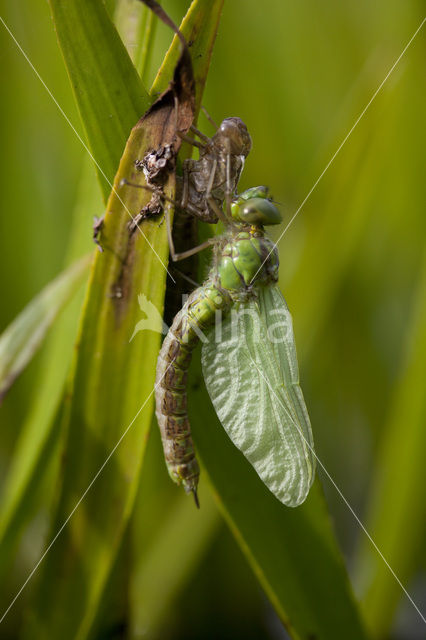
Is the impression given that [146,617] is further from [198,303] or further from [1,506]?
[198,303]

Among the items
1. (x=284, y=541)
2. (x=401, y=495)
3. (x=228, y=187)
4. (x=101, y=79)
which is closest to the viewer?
(x=101, y=79)

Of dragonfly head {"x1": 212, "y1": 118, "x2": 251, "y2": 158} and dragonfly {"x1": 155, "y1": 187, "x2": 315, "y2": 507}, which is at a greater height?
dragonfly head {"x1": 212, "y1": 118, "x2": 251, "y2": 158}

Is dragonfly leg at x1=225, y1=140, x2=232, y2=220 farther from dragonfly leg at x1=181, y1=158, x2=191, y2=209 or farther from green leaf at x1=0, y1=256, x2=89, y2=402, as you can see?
green leaf at x1=0, y1=256, x2=89, y2=402

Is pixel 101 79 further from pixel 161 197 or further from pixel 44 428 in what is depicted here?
pixel 44 428

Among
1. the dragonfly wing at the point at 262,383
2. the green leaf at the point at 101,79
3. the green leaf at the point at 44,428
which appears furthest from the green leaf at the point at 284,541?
the green leaf at the point at 101,79

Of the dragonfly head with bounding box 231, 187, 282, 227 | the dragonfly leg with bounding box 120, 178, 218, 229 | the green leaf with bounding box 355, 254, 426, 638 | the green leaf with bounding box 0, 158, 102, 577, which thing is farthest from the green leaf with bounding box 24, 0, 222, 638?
the green leaf with bounding box 355, 254, 426, 638

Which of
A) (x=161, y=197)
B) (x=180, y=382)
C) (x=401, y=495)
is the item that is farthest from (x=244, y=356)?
(x=401, y=495)
